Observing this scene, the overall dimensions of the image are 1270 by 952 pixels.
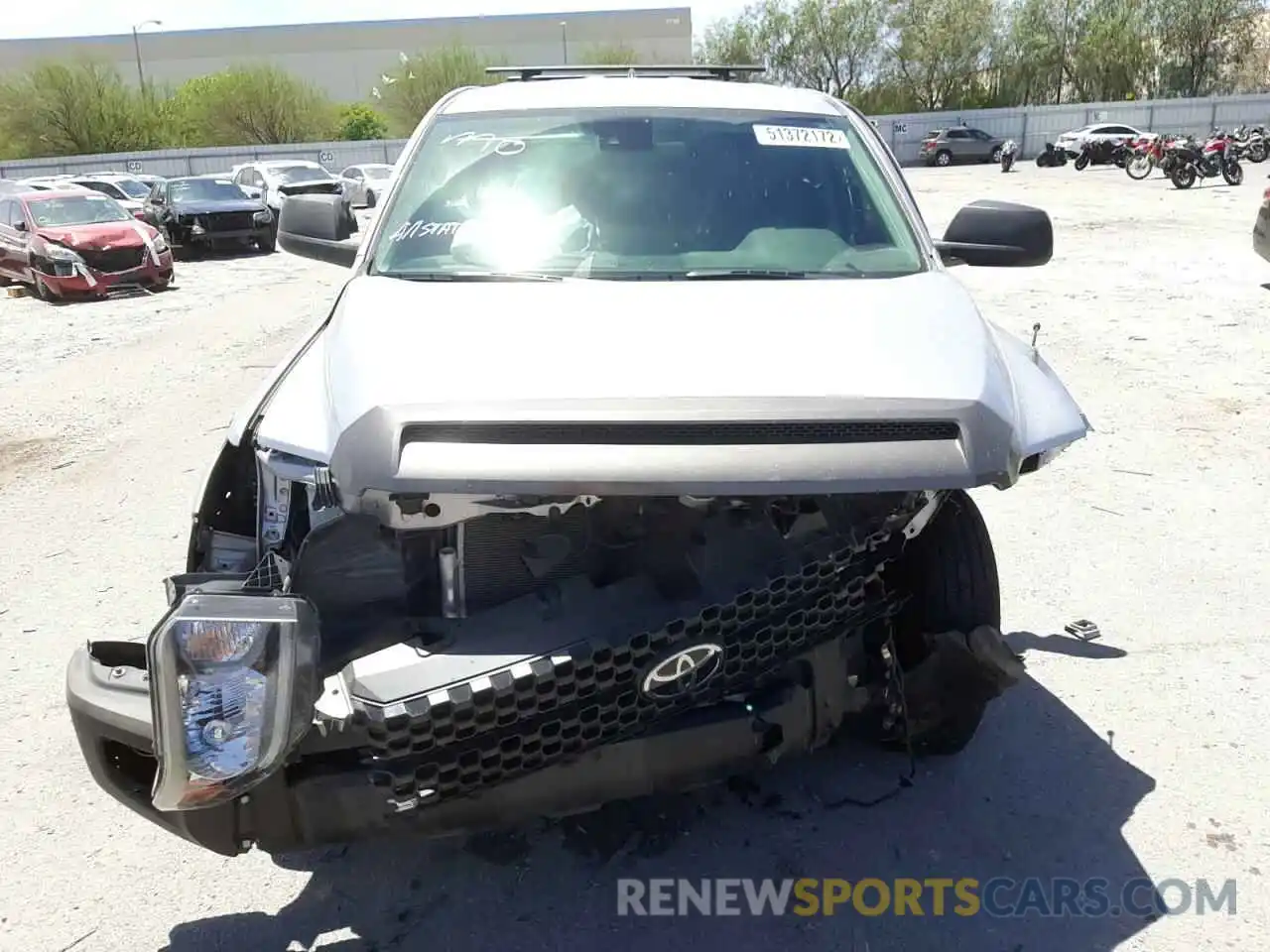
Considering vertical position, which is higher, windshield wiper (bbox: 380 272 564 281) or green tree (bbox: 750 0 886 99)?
green tree (bbox: 750 0 886 99)

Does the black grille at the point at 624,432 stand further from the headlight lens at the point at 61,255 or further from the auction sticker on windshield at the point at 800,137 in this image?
the headlight lens at the point at 61,255

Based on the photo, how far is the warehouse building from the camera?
8000 centimetres

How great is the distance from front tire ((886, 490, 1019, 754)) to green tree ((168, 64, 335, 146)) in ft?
197

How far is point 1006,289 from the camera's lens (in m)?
12.1

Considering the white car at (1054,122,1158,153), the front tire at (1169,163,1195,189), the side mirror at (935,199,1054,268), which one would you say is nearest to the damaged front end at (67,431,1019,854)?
the side mirror at (935,199,1054,268)

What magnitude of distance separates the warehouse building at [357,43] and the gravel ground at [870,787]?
79897 mm

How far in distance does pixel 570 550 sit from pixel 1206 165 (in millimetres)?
27579

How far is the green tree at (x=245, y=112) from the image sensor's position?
182ft

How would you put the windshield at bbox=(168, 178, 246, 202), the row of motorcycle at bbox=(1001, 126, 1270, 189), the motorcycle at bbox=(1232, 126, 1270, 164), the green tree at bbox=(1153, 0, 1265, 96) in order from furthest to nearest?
the green tree at bbox=(1153, 0, 1265, 96)
the motorcycle at bbox=(1232, 126, 1270, 164)
the row of motorcycle at bbox=(1001, 126, 1270, 189)
the windshield at bbox=(168, 178, 246, 202)

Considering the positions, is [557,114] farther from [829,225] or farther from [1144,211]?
[1144,211]

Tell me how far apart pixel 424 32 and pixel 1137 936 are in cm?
9081

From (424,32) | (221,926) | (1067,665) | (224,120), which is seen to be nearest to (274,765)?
(221,926)

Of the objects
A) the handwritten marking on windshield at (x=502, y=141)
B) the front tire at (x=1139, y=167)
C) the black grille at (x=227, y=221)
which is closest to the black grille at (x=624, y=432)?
the handwritten marking on windshield at (x=502, y=141)

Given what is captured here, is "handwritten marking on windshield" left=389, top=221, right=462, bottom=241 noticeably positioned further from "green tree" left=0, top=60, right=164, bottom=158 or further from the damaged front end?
"green tree" left=0, top=60, right=164, bottom=158
